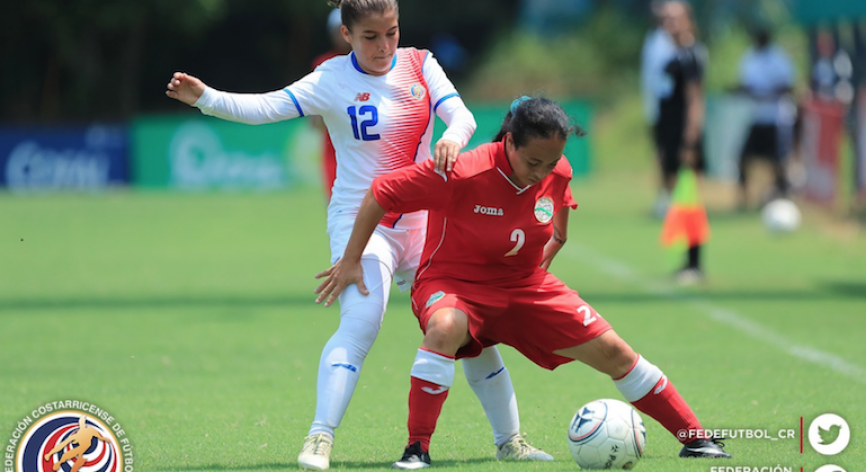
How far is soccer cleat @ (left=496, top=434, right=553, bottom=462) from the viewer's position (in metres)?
5.22

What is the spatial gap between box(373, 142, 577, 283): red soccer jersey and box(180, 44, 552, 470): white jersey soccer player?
0.19 meters

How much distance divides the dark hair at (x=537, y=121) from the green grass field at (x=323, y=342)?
1.38m

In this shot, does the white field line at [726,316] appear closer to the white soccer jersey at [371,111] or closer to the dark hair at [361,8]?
the white soccer jersey at [371,111]

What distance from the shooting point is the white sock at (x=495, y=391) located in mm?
5375

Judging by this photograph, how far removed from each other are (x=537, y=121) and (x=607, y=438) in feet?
4.33

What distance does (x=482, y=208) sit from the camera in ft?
16.8

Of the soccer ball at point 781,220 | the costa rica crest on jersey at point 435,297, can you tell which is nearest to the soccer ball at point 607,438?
the costa rica crest on jersey at point 435,297

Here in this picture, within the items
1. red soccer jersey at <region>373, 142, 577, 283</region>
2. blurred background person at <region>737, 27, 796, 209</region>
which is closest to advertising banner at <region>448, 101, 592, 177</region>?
blurred background person at <region>737, 27, 796, 209</region>

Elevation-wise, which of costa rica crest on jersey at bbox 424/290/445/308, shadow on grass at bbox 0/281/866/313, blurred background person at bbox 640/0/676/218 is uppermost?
blurred background person at bbox 640/0/676/218

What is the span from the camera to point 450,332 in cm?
495

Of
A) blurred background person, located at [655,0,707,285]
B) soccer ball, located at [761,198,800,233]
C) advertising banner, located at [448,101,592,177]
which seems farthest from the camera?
advertising banner, located at [448,101,592,177]

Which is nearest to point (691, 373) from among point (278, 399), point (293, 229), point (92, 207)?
point (278, 399)

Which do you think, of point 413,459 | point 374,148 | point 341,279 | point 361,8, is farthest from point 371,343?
point 361,8

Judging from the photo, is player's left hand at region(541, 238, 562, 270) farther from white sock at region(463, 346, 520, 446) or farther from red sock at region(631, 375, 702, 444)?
red sock at region(631, 375, 702, 444)
